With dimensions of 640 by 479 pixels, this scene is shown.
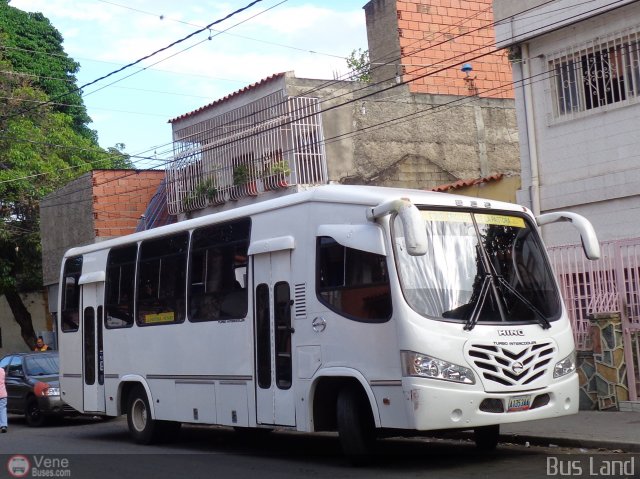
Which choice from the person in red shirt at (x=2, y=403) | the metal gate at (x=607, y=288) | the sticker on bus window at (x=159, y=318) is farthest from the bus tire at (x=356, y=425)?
the person in red shirt at (x=2, y=403)

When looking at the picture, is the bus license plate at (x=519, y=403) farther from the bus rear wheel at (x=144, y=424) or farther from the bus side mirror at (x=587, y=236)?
the bus rear wheel at (x=144, y=424)

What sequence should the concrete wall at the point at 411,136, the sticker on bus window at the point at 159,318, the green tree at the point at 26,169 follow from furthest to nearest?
the green tree at the point at 26,169
the concrete wall at the point at 411,136
the sticker on bus window at the point at 159,318

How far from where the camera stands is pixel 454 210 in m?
10.7

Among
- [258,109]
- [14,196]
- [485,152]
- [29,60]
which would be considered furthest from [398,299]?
[29,60]

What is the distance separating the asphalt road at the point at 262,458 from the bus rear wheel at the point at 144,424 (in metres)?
0.19

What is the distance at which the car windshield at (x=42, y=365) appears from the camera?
20.0 metres

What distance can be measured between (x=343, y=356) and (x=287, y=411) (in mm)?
1263

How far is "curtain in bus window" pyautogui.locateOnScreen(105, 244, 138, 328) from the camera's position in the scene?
14805 millimetres

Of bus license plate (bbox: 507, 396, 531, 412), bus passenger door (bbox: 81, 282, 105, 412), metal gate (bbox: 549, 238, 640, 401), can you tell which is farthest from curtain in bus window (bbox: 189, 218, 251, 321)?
metal gate (bbox: 549, 238, 640, 401)

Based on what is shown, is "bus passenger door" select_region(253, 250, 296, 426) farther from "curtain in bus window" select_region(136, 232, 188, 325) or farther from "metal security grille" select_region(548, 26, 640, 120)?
"metal security grille" select_region(548, 26, 640, 120)

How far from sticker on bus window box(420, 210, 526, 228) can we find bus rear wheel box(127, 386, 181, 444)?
591 cm

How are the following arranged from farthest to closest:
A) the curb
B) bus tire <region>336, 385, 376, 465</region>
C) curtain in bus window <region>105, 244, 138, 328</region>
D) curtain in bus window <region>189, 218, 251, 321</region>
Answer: curtain in bus window <region>105, 244, 138, 328</region> < curtain in bus window <region>189, 218, 251, 321</region> < the curb < bus tire <region>336, 385, 376, 465</region>

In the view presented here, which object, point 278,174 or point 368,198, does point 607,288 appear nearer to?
point 368,198

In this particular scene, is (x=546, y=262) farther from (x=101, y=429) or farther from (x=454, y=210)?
(x=101, y=429)
